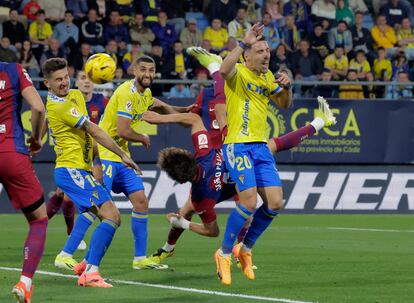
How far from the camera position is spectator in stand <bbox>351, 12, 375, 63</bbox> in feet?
87.1

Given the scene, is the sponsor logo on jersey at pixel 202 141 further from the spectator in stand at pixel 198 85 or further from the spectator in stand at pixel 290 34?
the spectator in stand at pixel 290 34

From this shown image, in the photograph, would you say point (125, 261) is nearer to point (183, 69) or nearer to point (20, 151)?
point (20, 151)

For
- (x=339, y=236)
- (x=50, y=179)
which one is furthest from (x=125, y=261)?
(x=50, y=179)

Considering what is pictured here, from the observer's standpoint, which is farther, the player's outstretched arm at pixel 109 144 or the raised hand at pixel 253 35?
the raised hand at pixel 253 35

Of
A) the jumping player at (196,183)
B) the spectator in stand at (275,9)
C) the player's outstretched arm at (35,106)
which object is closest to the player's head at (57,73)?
the player's outstretched arm at (35,106)

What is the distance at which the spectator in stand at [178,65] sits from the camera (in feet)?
80.3

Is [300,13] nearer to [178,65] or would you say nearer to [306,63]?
[306,63]

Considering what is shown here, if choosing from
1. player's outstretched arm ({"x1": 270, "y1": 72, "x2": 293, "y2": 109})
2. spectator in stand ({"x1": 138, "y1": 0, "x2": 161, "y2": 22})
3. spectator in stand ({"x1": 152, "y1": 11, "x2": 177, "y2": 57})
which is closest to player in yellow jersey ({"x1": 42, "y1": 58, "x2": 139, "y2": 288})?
player's outstretched arm ({"x1": 270, "y1": 72, "x2": 293, "y2": 109})

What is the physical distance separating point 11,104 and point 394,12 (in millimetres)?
19986

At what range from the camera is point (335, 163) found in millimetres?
23344

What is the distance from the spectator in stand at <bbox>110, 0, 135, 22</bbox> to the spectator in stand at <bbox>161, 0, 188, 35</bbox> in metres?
0.88

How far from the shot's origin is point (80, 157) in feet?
38.4

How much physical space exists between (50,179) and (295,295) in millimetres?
13154

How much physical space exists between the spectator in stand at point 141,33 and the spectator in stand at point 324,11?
14.6 ft
